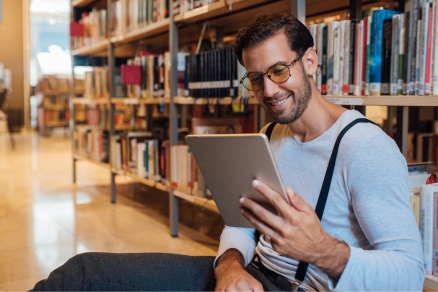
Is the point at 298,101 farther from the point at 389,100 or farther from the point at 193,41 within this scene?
the point at 193,41

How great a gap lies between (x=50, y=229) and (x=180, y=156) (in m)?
0.94

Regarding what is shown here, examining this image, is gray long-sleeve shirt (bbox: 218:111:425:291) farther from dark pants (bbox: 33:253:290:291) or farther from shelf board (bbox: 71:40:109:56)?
shelf board (bbox: 71:40:109:56)

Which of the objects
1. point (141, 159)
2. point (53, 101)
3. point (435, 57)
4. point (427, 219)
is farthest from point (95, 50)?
point (53, 101)

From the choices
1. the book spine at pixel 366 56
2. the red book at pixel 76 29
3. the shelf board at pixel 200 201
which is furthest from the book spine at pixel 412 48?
the red book at pixel 76 29

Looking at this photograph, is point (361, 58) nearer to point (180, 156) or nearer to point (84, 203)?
point (180, 156)

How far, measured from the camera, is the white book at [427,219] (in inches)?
54.7

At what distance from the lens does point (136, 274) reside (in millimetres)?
1153

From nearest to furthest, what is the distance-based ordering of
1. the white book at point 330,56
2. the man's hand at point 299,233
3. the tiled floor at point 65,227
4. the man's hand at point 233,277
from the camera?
1. the man's hand at point 299,233
2. the man's hand at point 233,277
3. the white book at point 330,56
4. the tiled floor at point 65,227

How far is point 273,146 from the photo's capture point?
1.29m

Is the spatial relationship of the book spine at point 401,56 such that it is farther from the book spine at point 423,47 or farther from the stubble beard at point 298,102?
the stubble beard at point 298,102

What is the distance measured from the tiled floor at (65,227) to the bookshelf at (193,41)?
21 cm

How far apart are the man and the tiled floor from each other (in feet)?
3.81

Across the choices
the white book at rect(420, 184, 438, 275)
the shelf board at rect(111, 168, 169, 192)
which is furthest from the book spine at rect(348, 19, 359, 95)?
the shelf board at rect(111, 168, 169, 192)

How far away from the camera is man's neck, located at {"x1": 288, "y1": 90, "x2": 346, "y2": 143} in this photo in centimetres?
118
